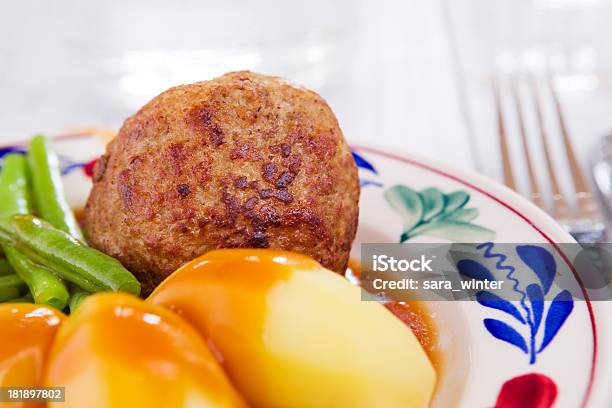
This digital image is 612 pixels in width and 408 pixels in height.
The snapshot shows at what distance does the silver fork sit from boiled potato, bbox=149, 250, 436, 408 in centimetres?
125

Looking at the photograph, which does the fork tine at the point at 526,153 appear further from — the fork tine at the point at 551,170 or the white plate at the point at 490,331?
the white plate at the point at 490,331

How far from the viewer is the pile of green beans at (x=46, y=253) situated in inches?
77.7

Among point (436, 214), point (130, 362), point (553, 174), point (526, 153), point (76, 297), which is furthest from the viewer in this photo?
point (526, 153)

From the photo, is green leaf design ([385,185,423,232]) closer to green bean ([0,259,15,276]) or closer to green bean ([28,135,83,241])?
green bean ([28,135,83,241])

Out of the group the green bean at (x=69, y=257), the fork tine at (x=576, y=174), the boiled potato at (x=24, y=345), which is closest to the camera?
the boiled potato at (x=24, y=345)

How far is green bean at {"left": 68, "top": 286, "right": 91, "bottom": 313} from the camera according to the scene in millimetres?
1984

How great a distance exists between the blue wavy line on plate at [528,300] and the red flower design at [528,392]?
0.07 meters

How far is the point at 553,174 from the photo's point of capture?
2.93 meters

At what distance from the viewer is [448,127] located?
3.87 m

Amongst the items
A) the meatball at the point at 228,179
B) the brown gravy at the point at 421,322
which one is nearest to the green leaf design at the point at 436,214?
the brown gravy at the point at 421,322

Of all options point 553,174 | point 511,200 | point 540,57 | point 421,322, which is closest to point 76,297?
point 421,322

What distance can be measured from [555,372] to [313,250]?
663 millimetres

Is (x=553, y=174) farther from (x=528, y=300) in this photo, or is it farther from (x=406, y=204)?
(x=528, y=300)

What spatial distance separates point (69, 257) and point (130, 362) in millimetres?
744
